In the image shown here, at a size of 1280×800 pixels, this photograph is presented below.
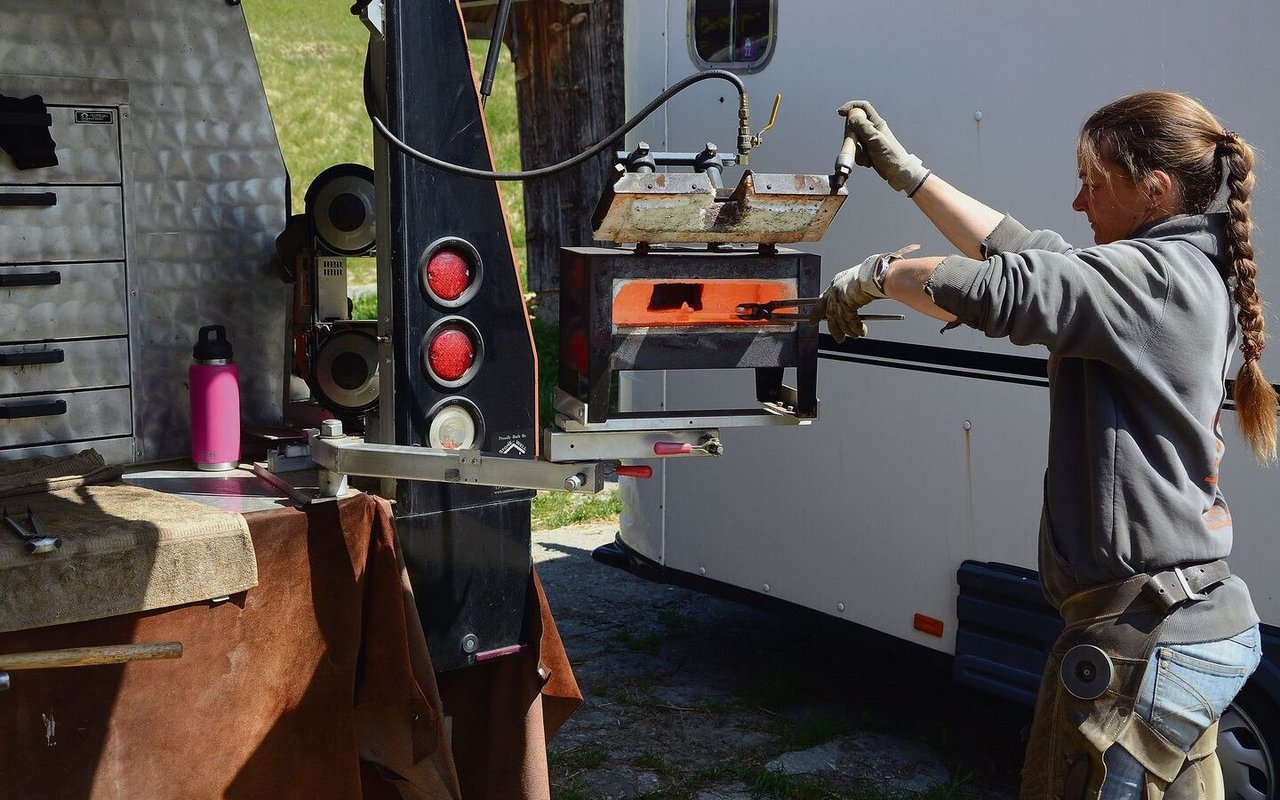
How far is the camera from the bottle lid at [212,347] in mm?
3104

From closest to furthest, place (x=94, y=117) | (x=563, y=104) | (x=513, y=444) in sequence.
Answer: (x=513, y=444), (x=94, y=117), (x=563, y=104)

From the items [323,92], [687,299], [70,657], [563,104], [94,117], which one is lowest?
[70,657]

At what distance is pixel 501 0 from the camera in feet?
9.21

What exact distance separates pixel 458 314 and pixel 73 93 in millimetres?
1113

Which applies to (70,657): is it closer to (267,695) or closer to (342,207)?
(267,695)

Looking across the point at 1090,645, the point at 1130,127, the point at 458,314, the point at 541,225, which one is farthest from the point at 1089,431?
the point at 541,225

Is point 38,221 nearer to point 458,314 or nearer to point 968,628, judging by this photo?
point 458,314

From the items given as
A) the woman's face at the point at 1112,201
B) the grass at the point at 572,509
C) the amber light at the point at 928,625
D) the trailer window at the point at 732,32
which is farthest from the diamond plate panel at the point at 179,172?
the grass at the point at 572,509

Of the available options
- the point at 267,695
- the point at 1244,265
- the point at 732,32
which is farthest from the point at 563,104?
the point at 1244,265

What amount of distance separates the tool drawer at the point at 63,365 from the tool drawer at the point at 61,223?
20 centimetres

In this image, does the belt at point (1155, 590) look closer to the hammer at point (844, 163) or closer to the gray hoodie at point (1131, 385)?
the gray hoodie at point (1131, 385)

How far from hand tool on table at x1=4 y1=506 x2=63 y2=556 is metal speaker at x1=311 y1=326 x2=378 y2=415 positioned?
953 millimetres

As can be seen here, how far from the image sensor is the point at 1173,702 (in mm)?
2221

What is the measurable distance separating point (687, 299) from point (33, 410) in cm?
158
